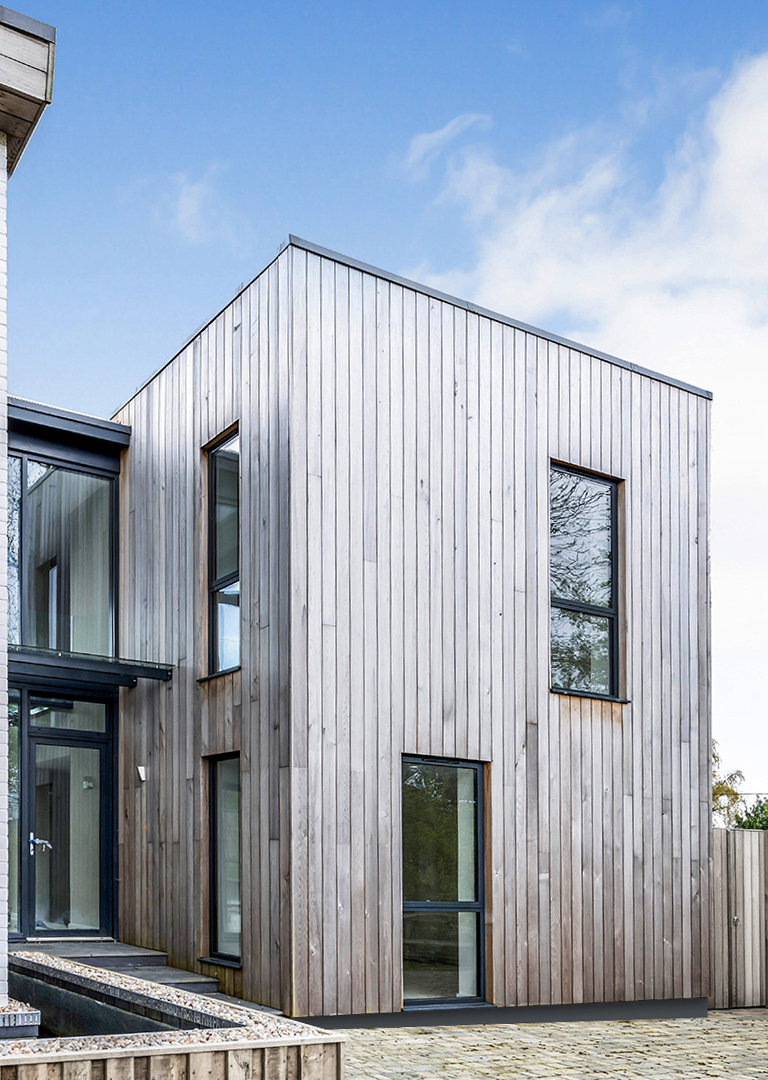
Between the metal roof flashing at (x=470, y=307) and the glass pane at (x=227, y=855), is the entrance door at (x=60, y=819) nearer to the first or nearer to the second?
the glass pane at (x=227, y=855)

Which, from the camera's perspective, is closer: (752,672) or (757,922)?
(757,922)

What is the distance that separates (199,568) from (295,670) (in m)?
1.71

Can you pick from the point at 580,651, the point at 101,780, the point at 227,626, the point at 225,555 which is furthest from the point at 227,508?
the point at 580,651

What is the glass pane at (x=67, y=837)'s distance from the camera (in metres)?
9.02

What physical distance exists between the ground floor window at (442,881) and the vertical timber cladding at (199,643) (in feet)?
3.18

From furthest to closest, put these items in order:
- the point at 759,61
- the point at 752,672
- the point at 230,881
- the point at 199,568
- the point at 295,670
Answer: the point at 752,672, the point at 759,61, the point at 199,568, the point at 230,881, the point at 295,670

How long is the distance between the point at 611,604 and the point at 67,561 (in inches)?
180

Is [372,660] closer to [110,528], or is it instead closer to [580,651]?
[580,651]

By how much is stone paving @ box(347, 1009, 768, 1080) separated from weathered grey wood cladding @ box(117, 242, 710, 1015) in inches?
16.2

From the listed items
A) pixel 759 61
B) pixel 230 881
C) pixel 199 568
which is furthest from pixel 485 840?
pixel 759 61

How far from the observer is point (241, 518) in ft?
26.3

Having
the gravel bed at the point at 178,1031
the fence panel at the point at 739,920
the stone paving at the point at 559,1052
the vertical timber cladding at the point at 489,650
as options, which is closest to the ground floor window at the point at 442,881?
the vertical timber cladding at the point at 489,650

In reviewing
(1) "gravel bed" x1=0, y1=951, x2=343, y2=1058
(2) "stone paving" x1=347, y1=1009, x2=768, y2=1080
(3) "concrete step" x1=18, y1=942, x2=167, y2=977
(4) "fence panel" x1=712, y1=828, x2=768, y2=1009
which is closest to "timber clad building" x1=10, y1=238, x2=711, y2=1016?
(3) "concrete step" x1=18, y1=942, x2=167, y2=977

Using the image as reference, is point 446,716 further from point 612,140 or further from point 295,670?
point 612,140
